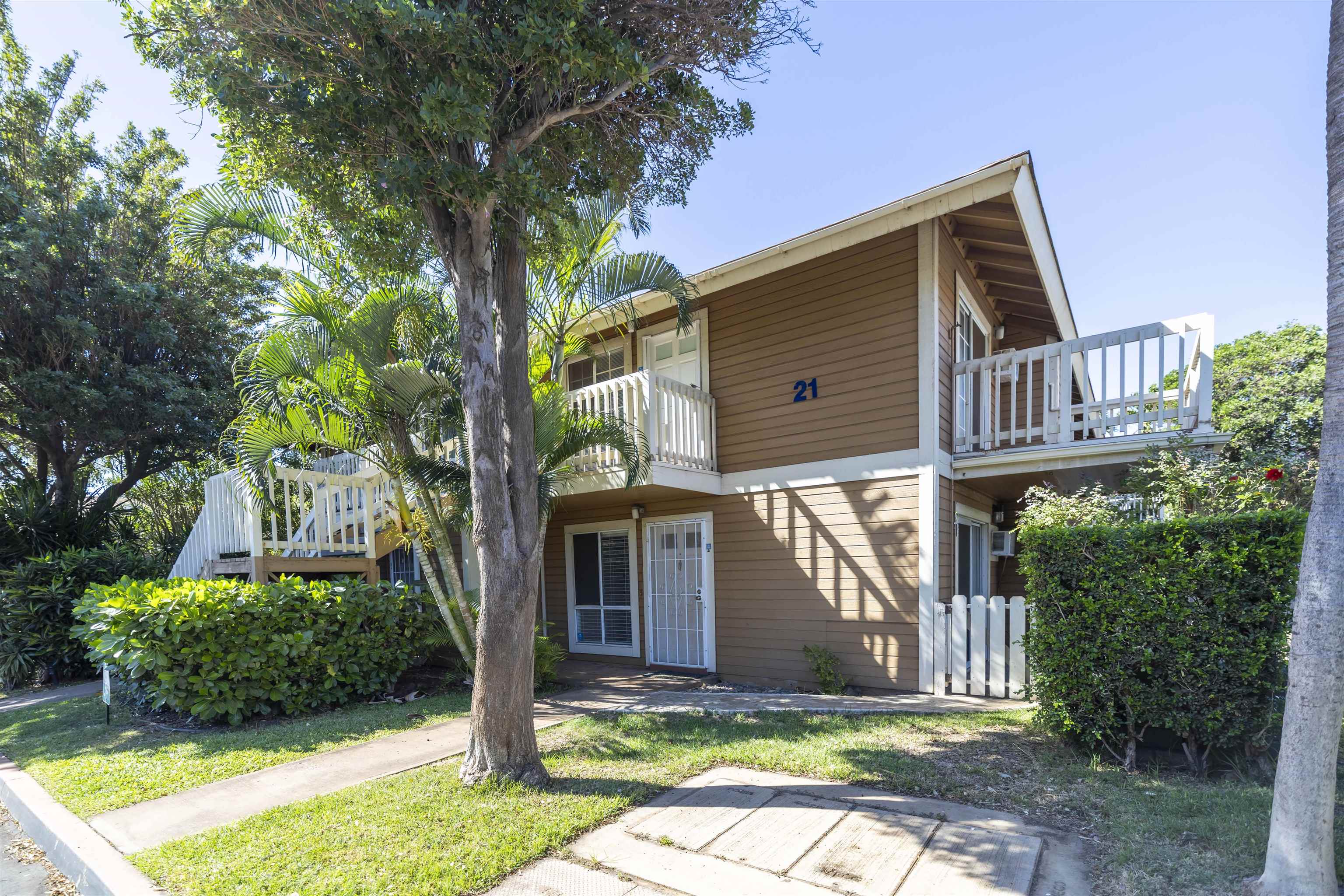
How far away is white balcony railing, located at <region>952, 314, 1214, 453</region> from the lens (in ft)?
21.9

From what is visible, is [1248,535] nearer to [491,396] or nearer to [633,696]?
[491,396]

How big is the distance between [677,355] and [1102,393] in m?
5.40

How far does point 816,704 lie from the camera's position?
7.09 m

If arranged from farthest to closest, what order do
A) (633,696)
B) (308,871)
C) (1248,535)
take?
(633,696) → (1248,535) → (308,871)

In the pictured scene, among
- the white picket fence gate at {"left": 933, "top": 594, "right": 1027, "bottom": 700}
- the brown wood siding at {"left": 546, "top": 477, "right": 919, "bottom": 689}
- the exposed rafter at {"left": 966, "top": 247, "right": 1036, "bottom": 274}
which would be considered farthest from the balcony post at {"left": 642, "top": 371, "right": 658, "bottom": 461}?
the exposed rafter at {"left": 966, "top": 247, "right": 1036, "bottom": 274}

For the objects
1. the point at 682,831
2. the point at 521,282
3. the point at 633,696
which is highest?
the point at 521,282

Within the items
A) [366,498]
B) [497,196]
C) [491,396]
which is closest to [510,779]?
[491,396]

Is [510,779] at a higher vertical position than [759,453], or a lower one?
lower

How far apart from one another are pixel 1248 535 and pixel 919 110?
6.61 metres

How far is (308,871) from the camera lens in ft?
11.2

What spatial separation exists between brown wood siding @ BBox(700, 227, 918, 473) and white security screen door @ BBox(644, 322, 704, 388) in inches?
13.3

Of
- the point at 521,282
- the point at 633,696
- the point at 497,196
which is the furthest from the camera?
the point at 633,696

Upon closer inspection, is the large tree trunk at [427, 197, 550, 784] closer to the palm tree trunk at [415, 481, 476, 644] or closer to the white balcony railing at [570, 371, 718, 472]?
the palm tree trunk at [415, 481, 476, 644]

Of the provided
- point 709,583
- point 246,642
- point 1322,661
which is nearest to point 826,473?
point 709,583
